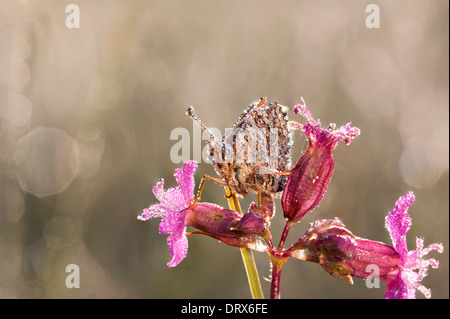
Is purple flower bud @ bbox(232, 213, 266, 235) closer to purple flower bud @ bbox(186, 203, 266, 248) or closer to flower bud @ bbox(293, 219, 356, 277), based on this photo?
purple flower bud @ bbox(186, 203, 266, 248)

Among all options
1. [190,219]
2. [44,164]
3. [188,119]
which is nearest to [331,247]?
[190,219]

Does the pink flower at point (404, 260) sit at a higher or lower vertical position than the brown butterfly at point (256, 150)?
lower

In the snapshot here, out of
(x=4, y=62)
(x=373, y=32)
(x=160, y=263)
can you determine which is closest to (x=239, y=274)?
(x=160, y=263)

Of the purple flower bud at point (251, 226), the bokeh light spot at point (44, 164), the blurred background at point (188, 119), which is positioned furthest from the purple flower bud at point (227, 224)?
the bokeh light spot at point (44, 164)

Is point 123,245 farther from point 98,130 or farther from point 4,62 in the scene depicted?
point 4,62

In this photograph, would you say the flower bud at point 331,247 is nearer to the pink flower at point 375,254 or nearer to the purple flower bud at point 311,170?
the pink flower at point 375,254

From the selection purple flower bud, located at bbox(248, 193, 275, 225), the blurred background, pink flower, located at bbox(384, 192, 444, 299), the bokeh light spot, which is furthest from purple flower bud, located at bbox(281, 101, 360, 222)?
the bokeh light spot

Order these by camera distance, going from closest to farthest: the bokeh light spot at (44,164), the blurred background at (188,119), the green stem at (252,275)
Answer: the green stem at (252,275) < the blurred background at (188,119) < the bokeh light spot at (44,164)

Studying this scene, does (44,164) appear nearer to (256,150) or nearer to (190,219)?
(190,219)
